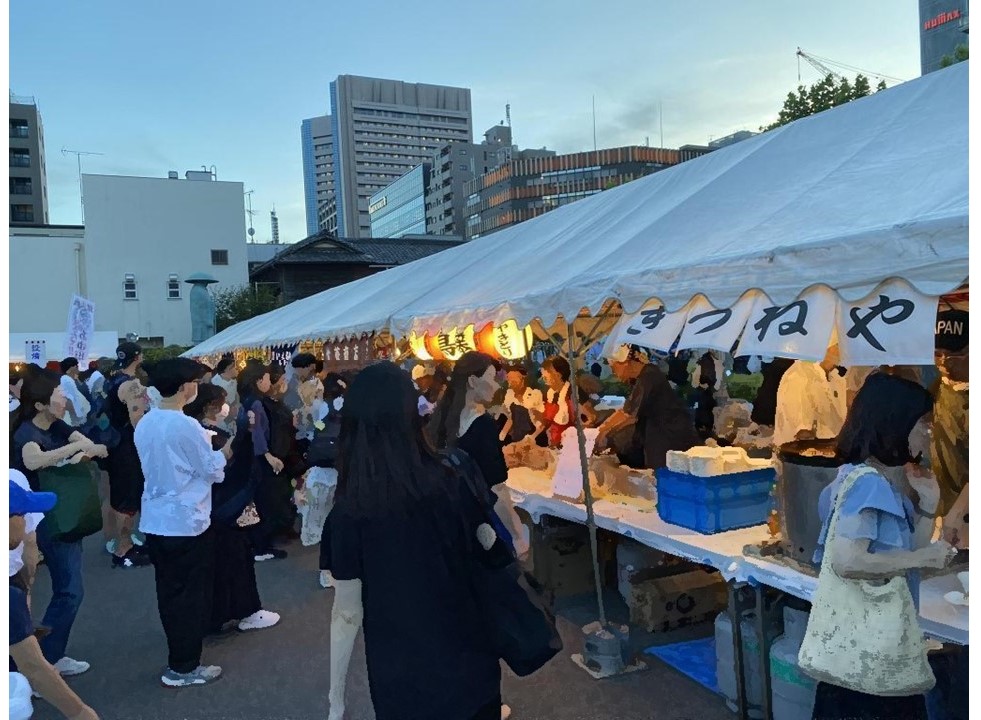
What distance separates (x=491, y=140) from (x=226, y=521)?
13655cm

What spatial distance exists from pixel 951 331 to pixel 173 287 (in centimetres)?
3684

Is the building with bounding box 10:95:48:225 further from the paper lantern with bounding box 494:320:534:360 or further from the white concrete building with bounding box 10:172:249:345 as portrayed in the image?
the paper lantern with bounding box 494:320:534:360

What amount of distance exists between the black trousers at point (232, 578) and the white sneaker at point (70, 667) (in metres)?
0.83

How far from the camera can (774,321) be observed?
2984 millimetres

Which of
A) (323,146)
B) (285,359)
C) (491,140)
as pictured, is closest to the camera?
(285,359)

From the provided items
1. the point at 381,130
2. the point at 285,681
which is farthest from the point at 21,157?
the point at 381,130

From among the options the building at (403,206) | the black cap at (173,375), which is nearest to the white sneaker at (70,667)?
the black cap at (173,375)

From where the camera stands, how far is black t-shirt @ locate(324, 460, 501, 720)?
224 centimetres

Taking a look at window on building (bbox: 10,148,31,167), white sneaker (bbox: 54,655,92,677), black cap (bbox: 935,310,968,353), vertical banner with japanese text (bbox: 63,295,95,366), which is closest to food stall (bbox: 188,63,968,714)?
black cap (bbox: 935,310,968,353)

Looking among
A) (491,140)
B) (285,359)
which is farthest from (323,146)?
(285,359)

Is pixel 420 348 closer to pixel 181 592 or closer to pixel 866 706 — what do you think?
pixel 181 592

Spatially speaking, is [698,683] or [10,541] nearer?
[10,541]

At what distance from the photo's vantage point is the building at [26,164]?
6081 cm

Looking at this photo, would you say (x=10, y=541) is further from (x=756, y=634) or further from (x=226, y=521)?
(x=756, y=634)
